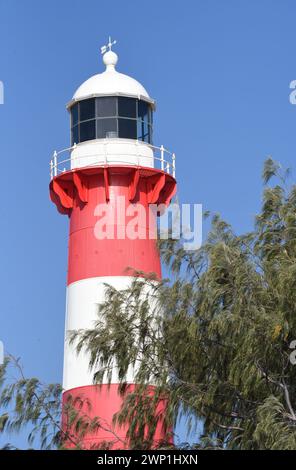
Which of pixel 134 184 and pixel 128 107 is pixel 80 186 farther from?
pixel 128 107

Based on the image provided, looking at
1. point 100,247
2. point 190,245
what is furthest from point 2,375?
point 100,247

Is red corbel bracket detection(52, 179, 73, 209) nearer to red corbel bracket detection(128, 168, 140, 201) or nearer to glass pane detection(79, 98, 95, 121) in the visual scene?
red corbel bracket detection(128, 168, 140, 201)

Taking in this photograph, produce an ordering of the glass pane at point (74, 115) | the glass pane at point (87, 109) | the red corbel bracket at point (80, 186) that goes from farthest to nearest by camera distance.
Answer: the glass pane at point (74, 115), the glass pane at point (87, 109), the red corbel bracket at point (80, 186)

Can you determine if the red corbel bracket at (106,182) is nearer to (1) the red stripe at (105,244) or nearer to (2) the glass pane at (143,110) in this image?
(1) the red stripe at (105,244)

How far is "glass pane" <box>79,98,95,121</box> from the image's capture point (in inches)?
1673

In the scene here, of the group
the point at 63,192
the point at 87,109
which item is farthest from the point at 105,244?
the point at 87,109

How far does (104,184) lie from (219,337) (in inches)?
459

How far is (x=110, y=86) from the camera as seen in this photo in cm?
4247

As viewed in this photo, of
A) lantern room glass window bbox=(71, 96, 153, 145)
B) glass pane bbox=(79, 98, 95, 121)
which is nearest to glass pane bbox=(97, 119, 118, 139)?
lantern room glass window bbox=(71, 96, 153, 145)

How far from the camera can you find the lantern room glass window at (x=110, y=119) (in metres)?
42.3

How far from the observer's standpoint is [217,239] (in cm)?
3222

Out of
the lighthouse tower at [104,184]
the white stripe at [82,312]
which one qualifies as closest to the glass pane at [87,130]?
the lighthouse tower at [104,184]

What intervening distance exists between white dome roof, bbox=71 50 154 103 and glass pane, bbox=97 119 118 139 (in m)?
0.68
